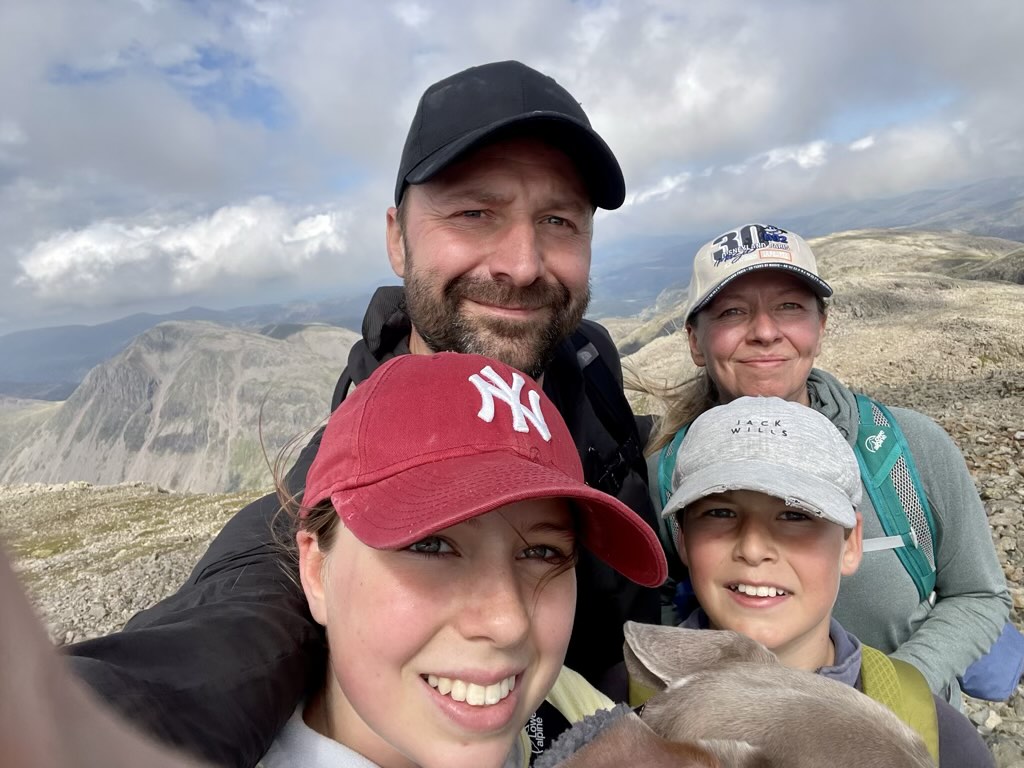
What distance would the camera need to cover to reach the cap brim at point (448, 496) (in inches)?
74.1

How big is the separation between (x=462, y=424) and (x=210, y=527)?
115 ft

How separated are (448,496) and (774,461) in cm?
194

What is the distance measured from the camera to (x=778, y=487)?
2.96 m

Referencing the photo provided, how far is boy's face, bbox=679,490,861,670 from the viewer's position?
3115 millimetres

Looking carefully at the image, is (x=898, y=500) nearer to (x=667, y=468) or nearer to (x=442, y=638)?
(x=667, y=468)

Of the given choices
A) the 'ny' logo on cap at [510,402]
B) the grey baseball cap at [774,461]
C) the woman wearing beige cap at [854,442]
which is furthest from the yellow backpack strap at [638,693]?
the 'ny' logo on cap at [510,402]

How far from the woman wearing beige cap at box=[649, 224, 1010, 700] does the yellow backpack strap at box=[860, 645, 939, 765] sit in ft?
2.16

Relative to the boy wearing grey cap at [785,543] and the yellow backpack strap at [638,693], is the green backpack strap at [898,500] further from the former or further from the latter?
the yellow backpack strap at [638,693]

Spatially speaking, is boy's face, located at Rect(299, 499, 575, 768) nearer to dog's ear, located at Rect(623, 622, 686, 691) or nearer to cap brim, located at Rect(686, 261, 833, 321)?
dog's ear, located at Rect(623, 622, 686, 691)

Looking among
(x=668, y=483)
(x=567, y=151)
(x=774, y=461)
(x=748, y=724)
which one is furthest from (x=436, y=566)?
(x=567, y=151)

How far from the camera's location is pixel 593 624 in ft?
12.3

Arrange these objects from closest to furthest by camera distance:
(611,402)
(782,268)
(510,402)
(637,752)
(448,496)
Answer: (637,752) < (448,496) < (510,402) < (782,268) < (611,402)

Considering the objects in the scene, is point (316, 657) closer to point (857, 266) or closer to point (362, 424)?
point (362, 424)

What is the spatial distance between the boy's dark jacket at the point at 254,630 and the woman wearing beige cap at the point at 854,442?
69cm
